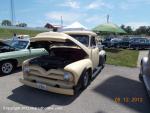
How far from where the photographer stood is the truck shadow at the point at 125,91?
5094 millimetres

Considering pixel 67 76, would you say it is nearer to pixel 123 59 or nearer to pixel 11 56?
pixel 11 56

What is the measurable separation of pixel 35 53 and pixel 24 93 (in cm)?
363

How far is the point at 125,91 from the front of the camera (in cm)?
616

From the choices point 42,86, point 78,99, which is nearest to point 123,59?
point 78,99

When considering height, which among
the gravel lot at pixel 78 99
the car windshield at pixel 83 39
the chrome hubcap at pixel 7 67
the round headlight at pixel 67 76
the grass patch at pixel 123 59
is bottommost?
the gravel lot at pixel 78 99

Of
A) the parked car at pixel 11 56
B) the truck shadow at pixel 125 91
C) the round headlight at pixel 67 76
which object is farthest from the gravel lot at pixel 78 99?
the parked car at pixel 11 56

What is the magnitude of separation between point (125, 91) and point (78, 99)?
71.1 inches

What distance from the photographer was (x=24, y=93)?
562 cm

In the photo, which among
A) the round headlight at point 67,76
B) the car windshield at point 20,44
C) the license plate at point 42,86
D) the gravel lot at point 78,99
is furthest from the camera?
the car windshield at point 20,44

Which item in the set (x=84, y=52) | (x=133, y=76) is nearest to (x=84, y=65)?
(x=84, y=52)

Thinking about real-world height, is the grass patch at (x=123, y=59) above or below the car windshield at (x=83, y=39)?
below

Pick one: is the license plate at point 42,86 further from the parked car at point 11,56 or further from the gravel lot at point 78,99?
the parked car at point 11,56

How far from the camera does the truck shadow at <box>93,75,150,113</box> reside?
5.09 metres
